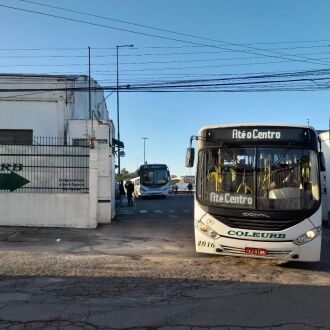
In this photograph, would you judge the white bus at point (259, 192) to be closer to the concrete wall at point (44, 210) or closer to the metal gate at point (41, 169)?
the concrete wall at point (44, 210)

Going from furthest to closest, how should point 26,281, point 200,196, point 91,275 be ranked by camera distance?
1. point 200,196
2. point 91,275
3. point 26,281

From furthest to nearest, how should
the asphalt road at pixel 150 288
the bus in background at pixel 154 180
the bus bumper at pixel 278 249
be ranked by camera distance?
the bus in background at pixel 154 180 < the bus bumper at pixel 278 249 < the asphalt road at pixel 150 288

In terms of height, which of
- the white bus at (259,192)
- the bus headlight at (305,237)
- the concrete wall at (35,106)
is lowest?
the bus headlight at (305,237)

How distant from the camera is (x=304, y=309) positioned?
7379 millimetres

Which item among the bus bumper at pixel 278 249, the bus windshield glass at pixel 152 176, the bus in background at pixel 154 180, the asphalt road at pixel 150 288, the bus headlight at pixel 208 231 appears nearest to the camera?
the asphalt road at pixel 150 288

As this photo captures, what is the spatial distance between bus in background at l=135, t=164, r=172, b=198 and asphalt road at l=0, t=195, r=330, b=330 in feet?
105

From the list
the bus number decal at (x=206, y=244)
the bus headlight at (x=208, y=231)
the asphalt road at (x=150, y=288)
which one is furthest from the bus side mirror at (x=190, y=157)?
the asphalt road at (x=150, y=288)

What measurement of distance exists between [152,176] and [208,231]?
120 feet

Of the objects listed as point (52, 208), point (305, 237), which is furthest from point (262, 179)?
point (52, 208)

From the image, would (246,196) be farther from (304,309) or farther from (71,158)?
(71,158)

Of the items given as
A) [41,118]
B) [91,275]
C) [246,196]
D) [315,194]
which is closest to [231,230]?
[246,196]

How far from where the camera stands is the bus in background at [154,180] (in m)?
47.2

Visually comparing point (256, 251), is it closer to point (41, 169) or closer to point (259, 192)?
point (259, 192)

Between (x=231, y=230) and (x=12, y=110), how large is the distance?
1860 cm
